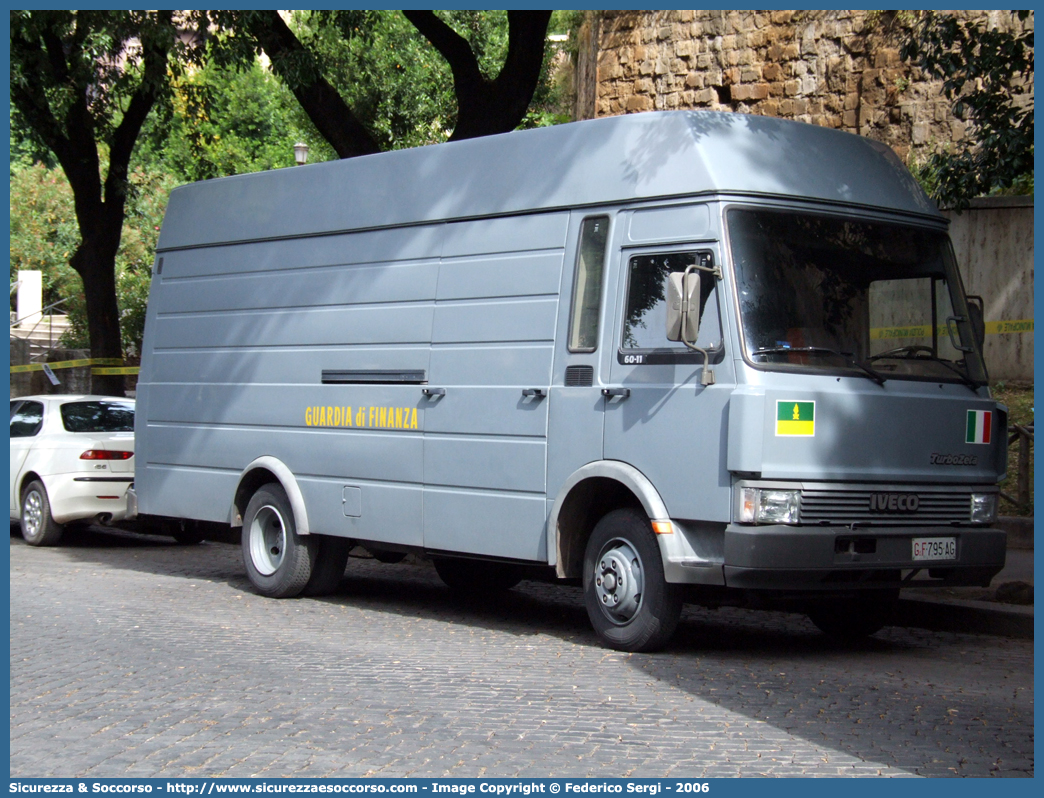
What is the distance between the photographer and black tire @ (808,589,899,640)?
920 centimetres

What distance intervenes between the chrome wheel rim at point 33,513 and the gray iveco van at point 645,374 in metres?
5.36

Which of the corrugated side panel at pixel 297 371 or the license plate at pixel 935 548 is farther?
the corrugated side panel at pixel 297 371

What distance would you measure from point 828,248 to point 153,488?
256 inches

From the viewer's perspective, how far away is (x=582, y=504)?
8.84 meters

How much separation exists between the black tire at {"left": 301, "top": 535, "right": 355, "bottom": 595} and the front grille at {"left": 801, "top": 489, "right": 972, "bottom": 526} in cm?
428

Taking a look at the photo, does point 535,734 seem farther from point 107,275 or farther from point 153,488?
point 107,275

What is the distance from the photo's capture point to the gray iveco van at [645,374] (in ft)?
26.1

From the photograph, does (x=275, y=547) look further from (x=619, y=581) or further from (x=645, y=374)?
(x=645, y=374)

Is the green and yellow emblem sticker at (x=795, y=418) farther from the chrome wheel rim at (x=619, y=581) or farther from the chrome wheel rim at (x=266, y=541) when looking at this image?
the chrome wheel rim at (x=266, y=541)

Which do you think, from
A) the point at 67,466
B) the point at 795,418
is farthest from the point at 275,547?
the point at 795,418

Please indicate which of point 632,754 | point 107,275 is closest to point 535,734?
point 632,754

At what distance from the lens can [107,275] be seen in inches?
845

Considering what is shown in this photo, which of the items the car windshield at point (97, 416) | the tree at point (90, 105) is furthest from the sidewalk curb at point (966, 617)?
the tree at point (90, 105)

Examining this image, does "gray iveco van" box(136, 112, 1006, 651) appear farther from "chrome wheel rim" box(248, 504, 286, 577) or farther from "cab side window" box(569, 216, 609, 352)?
"chrome wheel rim" box(248, 504, 286, 577)
